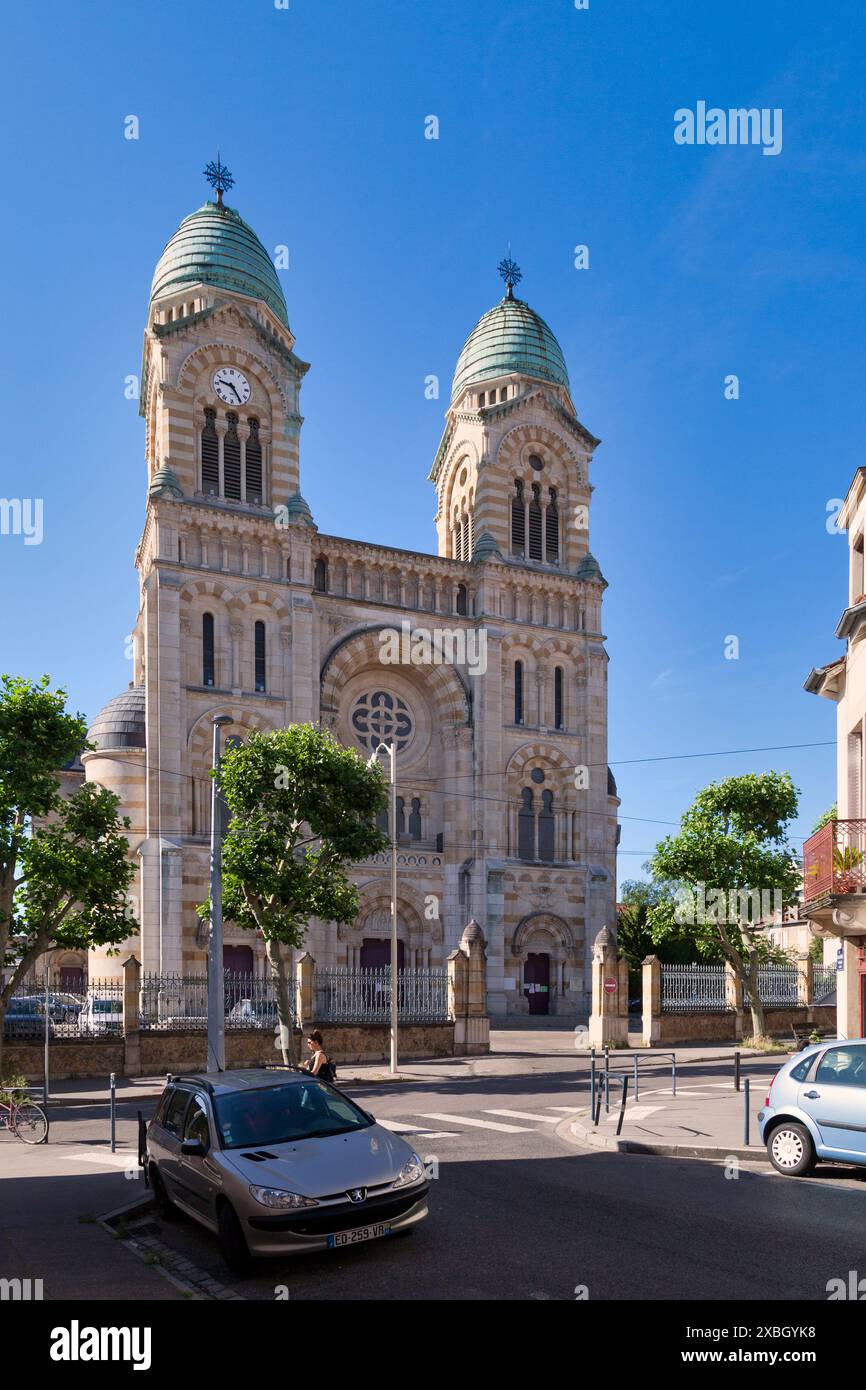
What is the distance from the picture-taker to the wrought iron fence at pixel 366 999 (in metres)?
31.3

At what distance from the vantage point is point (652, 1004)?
36.2 metres

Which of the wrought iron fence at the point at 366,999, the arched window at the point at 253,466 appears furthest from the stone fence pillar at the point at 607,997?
the arched window at the point at 253,466

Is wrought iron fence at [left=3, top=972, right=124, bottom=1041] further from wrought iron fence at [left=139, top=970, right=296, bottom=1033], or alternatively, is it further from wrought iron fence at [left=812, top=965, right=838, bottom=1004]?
wrought iron fence at [left=812, top=965, right=838, bottom=1004]

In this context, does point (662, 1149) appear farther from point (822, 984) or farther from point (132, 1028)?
point (822, 984)

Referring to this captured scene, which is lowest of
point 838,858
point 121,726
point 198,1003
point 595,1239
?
point 198,1003

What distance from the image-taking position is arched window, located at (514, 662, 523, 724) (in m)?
49.9

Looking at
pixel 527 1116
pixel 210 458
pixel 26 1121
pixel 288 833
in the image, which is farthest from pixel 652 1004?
pixel 210 458

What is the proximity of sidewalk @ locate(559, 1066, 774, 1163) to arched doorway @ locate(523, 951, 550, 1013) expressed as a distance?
25161mm

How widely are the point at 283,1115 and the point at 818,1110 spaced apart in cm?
623

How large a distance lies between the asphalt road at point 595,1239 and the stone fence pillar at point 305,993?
15799 millimetres

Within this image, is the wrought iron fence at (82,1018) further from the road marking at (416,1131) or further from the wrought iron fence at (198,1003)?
the road marking at (416,1131)

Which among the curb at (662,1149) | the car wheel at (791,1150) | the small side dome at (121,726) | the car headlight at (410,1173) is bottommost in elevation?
the curb at (662,1149)
